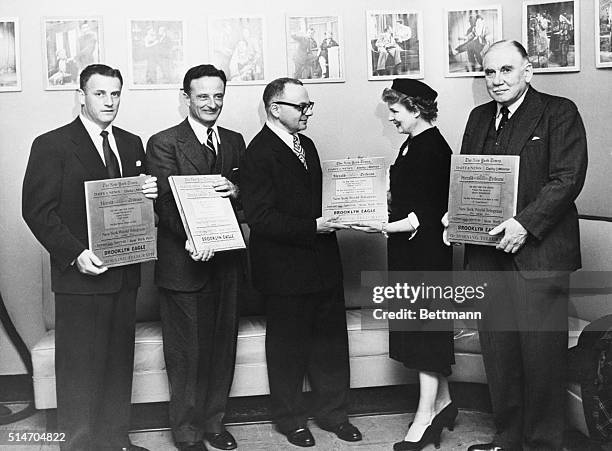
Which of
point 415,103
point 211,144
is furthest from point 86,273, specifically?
point 415,103

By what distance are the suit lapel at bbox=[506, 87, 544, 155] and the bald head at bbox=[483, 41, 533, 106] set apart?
0.12ft

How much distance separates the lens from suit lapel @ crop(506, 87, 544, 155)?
2195mm

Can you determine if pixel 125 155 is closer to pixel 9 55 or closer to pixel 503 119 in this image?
pixel 9 55

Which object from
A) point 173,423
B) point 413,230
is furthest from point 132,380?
point 413,230

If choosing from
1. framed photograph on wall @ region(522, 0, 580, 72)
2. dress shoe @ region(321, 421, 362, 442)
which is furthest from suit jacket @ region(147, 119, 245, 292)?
framed photograph on wall @ region(522, 0, 580, 72)

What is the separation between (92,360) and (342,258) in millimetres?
1030

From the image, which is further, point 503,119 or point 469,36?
point 469,36

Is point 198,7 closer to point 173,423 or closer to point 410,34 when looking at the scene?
point 410,34

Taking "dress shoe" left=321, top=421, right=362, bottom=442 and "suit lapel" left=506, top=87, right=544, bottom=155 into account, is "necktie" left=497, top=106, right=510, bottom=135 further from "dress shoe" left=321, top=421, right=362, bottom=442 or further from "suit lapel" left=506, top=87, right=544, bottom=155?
"dress shoe" left=321, top=421, right=362, bottom=442

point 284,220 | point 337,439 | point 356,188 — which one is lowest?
point 337,439

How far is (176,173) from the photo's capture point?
93.2 inches

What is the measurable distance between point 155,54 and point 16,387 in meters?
1.42

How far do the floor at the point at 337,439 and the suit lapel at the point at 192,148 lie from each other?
973 millimetres

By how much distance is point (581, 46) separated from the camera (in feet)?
8.27
